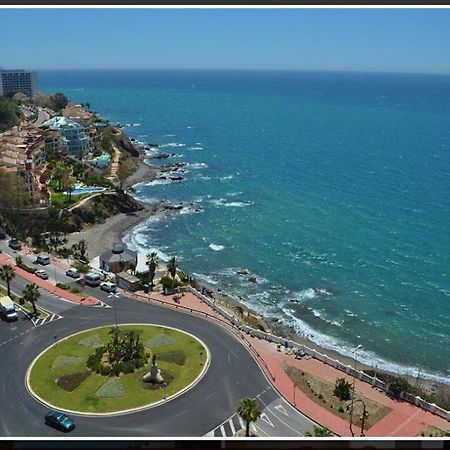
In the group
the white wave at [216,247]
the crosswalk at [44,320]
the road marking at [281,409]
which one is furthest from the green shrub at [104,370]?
the white wave at [216,247]

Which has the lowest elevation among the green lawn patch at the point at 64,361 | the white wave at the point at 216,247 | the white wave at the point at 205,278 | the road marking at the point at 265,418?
the white wave at the point at 205,278

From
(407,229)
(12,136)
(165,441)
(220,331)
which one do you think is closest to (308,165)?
(407,229)

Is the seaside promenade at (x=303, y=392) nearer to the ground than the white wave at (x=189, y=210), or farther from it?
farther from it

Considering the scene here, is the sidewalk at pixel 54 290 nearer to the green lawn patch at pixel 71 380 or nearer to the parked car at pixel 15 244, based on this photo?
the parked car at pixel 15 244

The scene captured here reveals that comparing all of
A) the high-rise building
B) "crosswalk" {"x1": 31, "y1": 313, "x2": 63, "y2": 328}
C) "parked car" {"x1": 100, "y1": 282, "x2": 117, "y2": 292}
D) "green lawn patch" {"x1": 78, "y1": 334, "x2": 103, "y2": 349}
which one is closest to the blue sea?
"parked car" {"x1": 100, "y1": 282, "x2": 117, "y2": 292}

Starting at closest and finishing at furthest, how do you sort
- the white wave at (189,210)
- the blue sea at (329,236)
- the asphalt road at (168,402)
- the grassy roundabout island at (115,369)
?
the asphalt road at (168,402)
the grassy roundabout island at (115,369)
the blue sea at (329,236)
the white wave at (189,210)
